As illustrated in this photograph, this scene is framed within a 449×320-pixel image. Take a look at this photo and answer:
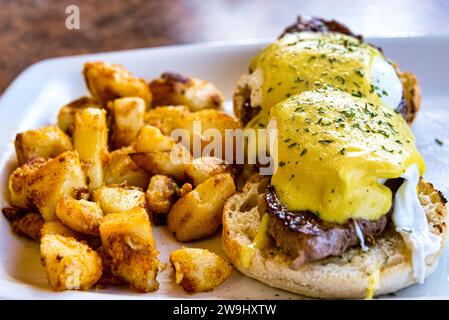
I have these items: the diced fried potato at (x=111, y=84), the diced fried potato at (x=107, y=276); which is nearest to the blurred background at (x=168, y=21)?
the diced fried potato at (x=111, y=84)

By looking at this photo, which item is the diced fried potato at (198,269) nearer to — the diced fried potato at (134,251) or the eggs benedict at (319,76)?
the diced fried potato at (134,251)

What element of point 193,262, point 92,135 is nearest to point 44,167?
point 92,135

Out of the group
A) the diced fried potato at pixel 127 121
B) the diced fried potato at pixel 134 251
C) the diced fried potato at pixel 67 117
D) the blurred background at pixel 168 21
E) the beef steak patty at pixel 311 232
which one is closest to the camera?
the beef steak patty at pixel 311 232

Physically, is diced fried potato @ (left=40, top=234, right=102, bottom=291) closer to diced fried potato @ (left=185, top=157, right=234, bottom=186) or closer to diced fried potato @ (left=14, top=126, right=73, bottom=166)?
diced fried potato @ (left=185, top=157, right=234, bottom=186)

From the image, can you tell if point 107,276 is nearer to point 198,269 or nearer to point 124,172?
point 198,269

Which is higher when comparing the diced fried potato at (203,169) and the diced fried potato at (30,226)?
the diced fried potato at (203,169)

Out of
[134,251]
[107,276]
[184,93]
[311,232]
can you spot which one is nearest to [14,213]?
[107,276]
